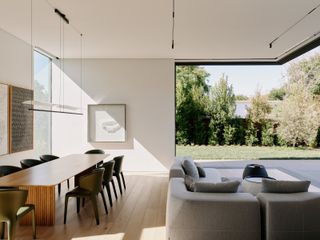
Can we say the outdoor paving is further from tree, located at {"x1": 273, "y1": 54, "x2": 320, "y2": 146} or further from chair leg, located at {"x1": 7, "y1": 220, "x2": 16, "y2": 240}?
chair leg, located at {"x1": 7, "y1": 220, "x2": 16, "y2": 240}

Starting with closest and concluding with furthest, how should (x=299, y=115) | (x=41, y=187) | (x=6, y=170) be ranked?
(x=41, y=187), (x=6, y=170), (x=299, y=115)

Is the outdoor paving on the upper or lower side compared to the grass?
lower

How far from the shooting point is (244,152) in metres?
12.1

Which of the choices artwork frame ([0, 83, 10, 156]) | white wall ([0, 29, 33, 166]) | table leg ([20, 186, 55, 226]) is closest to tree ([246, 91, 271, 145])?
white wall ([0, 29, 33, 166])

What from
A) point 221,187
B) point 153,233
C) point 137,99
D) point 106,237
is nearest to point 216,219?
point 221,187

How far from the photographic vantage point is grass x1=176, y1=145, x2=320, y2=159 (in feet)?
39.2

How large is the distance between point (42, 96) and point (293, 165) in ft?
25.5

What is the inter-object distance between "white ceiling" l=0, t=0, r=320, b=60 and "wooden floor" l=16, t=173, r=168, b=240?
3.18m

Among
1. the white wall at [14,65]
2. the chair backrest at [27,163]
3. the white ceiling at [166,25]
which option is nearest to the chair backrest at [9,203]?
the chair backrest at [27,163]

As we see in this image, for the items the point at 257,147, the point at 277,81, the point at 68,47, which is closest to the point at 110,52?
the point at 68,47

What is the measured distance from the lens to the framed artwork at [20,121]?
639 centimetres

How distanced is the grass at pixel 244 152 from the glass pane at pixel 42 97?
16.5 ft

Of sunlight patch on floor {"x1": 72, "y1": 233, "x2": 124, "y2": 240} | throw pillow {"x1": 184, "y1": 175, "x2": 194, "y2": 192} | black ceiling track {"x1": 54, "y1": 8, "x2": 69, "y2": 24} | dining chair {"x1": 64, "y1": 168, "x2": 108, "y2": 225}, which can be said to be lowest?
sunlight patch on floor {"x1": 72, "y1": 233, "x2": 124, "y2": 240}

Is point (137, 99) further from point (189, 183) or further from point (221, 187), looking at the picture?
point (221, 187)
